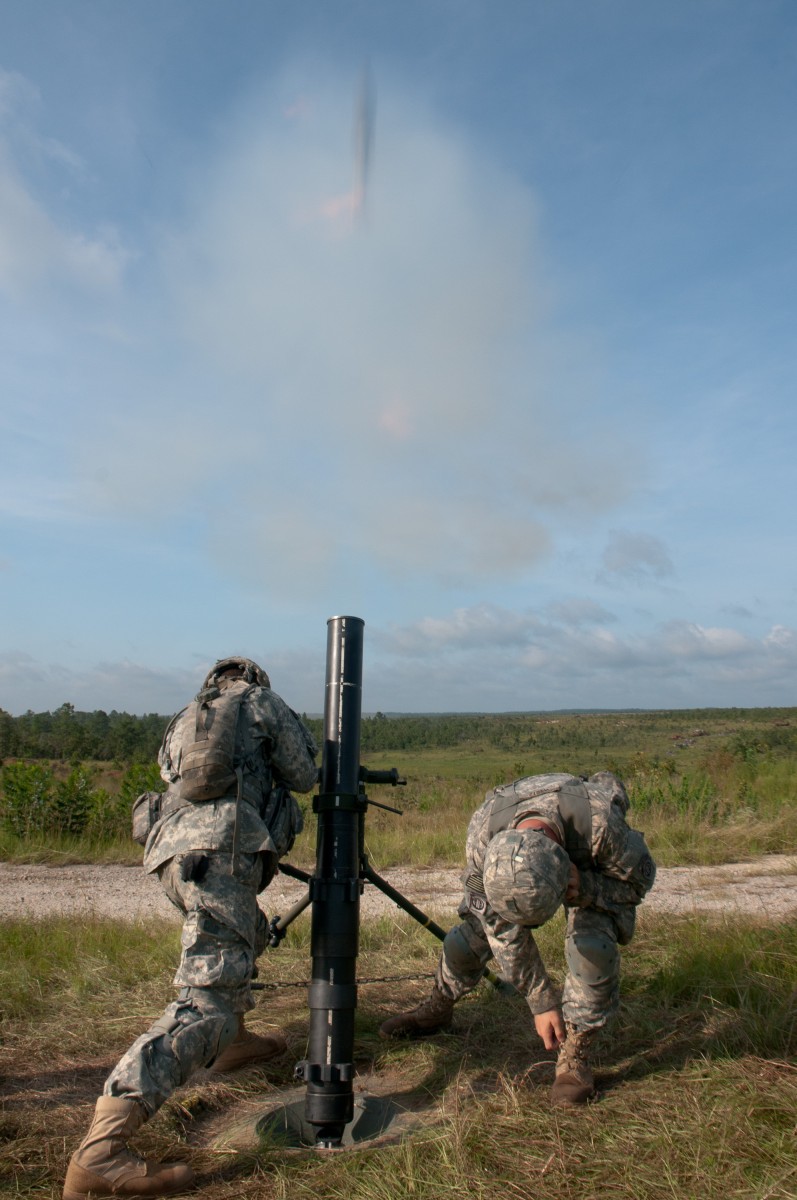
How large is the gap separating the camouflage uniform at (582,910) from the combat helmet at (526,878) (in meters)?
0.03

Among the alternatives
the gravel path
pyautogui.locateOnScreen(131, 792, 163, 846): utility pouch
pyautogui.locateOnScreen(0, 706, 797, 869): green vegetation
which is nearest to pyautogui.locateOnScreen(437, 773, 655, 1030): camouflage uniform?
pyautogui.locateOnScreen(131, 792, 163, 846): utility pouch

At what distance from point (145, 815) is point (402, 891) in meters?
5.14

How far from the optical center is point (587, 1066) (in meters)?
3.70

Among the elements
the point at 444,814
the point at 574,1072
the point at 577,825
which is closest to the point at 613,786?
the point at 577,825

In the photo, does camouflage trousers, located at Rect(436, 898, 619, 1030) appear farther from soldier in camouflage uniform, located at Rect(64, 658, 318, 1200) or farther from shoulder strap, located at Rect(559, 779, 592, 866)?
soldier in camouflage uniform, located at Rect(64, 658, 318, 1200)

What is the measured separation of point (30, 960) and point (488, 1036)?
2.95m

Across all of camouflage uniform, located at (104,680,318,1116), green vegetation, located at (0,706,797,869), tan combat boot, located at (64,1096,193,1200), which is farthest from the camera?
green vegetation, located at (0,706,797,869)

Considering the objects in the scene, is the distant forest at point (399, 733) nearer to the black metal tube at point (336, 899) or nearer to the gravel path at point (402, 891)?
the gravel path at point (402, 891)

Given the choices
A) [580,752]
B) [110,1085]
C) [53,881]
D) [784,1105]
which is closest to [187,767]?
[110,1085]

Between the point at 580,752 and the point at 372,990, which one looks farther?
the point at 580,752

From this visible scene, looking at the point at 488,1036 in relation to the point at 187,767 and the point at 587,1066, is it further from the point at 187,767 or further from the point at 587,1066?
Answer: the point at 187,767

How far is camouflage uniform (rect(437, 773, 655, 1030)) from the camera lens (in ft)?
11.7

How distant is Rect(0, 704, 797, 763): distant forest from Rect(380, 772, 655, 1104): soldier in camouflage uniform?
18.5m

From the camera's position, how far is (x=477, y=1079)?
3.89 metres
